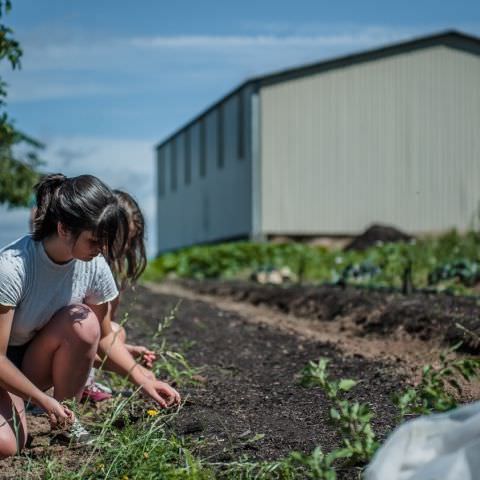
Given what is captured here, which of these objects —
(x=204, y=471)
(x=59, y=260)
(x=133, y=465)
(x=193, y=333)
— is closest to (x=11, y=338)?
(x=59, y=260)

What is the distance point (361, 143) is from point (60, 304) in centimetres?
1809

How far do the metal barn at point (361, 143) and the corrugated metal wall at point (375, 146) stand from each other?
22 millimetres

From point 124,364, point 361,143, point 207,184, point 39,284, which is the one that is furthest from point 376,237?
point 39,284

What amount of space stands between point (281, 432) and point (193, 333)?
4.01m

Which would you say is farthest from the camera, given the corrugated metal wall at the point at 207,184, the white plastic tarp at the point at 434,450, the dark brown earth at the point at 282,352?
the corrugated metal wall at the point at 207,184

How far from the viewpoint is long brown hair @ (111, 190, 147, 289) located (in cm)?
459

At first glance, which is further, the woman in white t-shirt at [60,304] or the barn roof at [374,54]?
the barn roof at [374,54]

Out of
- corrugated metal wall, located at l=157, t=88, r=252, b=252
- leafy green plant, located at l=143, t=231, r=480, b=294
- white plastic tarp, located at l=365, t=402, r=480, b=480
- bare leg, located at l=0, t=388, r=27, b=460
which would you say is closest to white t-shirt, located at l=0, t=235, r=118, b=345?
bare leg, located at l=0, t=388, r=27, b=460

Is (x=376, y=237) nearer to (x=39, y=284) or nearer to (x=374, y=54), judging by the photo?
(x=374, y=54)

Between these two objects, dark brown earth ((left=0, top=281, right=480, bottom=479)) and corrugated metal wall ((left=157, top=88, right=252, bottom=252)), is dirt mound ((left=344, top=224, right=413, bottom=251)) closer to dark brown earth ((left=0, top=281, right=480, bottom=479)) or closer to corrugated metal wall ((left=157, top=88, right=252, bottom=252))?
corrugated metal wall ((left=157, top=88, right=252, bottom=252))

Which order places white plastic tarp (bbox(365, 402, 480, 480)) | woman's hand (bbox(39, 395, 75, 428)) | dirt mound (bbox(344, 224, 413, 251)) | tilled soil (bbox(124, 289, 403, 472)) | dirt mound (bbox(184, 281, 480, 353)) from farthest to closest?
dirt mound (bbox(344, 224, 413, 251)), dirt mound (bbox(184, 281, 480, 353)), tilled soil (bbox(124, 289, 403, 472)), woman's hand (bbox(39, 395, 75, 428)), white plastic tarp (bbox(365, 402, 480, 480))

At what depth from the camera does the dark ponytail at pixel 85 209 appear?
3312 mm

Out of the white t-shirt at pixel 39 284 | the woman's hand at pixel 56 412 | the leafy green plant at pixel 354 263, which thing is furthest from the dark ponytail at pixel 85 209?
the leafy green plant at pixel 354 263

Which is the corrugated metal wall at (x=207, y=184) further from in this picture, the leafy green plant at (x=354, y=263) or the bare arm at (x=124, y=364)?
the bare arm at (x=124, y=364)
